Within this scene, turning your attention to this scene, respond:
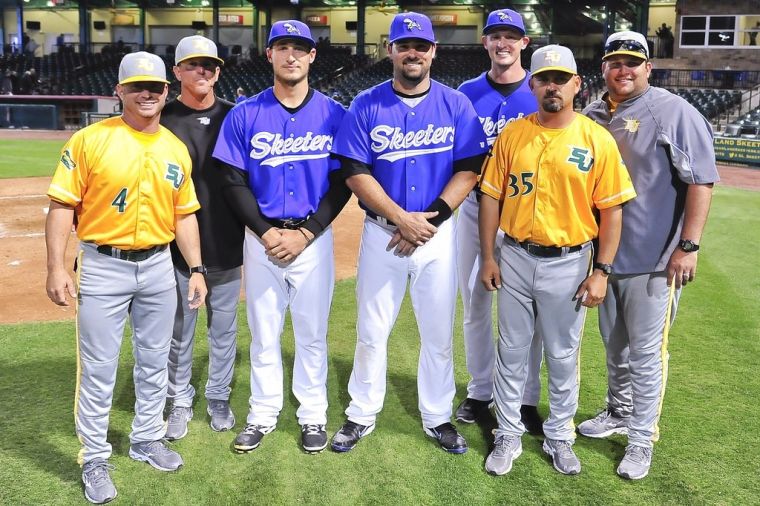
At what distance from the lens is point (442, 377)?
3748 millimetres

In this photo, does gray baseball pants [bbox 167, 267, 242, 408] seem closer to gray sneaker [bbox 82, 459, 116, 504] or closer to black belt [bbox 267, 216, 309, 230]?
black belt [bbox 267, 216, 309, 230]

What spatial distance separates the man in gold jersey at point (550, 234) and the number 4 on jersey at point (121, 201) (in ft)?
5.91

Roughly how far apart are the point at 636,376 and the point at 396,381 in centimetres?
171

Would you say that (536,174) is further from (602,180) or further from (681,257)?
(681,257)

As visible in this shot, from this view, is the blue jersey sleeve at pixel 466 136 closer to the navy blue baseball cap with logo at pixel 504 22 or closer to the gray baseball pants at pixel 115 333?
the navy blue baseball cap with logo at pixel 504 22

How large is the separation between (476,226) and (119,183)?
6.69 ft

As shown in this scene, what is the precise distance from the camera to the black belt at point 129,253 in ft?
10.5

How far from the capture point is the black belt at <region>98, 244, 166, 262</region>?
125 inches

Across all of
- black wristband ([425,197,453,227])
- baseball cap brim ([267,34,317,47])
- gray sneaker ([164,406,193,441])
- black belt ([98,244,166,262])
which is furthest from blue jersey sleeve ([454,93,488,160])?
gray sneaker ([164,406,193,441])

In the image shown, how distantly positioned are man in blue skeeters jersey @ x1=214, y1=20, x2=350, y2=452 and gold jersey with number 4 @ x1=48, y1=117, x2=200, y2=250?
1.27 feet

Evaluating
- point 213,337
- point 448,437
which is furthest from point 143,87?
point 448,437

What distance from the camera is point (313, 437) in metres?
3.69

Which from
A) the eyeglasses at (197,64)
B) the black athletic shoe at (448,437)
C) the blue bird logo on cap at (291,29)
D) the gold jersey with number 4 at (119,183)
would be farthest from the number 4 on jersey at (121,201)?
the black athletic shoe at (448,437)

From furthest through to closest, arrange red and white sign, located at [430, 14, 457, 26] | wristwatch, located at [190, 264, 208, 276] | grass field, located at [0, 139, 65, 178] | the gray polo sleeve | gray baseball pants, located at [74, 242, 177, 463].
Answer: red and white sign, located at [430, 14, 457, 26]
grass field, located at [0, 139, 65, 178]
wristwatch, located at [190, 264, 208, 276]
the gray polo sleeve
gray baseball pants, located at [74, 242, 177, 463]
